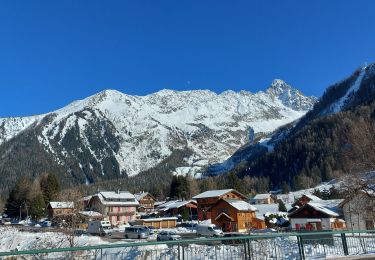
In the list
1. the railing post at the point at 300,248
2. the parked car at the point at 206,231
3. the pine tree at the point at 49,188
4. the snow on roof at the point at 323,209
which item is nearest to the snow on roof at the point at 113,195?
→ the pine tree at the point at 49,188

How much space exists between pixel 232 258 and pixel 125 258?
3992 mm

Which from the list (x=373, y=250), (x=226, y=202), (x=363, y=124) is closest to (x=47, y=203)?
(x=226, y=202)

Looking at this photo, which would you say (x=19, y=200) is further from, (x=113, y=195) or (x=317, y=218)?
(x=317, y=218)

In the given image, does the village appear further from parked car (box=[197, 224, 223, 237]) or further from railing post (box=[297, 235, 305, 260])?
railing post (box=[297, 235, 305, 260])

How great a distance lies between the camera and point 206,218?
303 feet

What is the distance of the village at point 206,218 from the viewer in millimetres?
55522

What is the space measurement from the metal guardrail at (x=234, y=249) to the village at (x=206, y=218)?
1760 cm

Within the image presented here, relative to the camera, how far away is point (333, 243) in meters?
16.5

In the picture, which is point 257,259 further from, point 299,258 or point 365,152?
point 365,152

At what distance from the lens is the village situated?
182 ft

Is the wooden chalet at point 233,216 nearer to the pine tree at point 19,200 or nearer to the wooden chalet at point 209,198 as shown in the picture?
the wooden chalet at point 209,198

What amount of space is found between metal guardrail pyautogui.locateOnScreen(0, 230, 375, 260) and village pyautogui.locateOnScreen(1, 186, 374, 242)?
17.6 m

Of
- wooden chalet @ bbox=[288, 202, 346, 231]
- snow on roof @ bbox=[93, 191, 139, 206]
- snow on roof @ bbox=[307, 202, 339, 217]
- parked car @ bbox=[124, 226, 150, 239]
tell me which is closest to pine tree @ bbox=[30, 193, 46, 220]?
snow on roof @ bbox=[93, 191, 139, 206]

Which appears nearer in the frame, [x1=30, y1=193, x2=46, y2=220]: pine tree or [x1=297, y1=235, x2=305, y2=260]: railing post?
[x1=297, y1=235, x2=305, y2=260]: railing post
